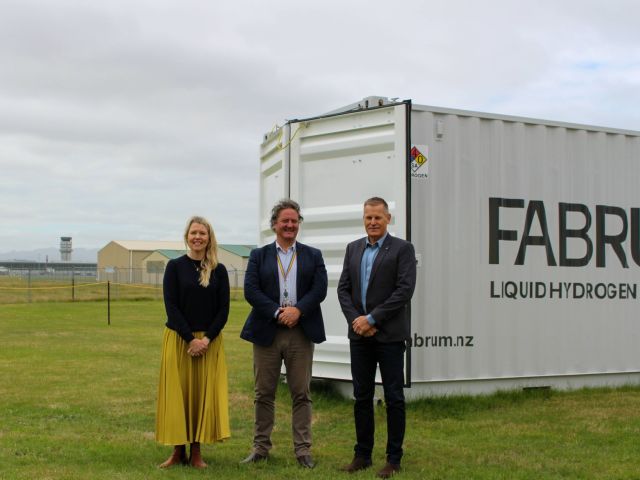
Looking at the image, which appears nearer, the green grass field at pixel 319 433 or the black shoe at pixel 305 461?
the green grass field at pixel 319 433

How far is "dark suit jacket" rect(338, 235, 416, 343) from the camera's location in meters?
6.03

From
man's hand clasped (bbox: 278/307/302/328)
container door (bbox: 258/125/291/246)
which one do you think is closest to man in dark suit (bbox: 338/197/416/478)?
man's hand clasped (bbox: 278/307/302/328)

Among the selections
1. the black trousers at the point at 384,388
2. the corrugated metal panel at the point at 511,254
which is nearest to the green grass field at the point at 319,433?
the black trousers at the point at 384,388

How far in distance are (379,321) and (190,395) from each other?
156 cm

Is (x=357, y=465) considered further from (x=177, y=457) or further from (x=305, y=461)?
(x=177, y=457)

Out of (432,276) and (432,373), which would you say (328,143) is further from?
(432,373)

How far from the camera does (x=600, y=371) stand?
375 inches

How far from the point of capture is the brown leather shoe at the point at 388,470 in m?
5.91

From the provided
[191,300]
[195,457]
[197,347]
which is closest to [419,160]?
[191,300]

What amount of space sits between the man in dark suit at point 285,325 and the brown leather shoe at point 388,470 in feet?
1.94

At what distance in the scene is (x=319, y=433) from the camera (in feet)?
24.7

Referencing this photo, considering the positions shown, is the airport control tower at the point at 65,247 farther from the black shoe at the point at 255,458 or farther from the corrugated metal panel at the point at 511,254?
the black shoe at the point at 255,458

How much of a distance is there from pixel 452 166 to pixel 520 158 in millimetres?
913

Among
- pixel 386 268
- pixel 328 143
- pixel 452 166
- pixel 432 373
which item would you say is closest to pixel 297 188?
pixel 328 143
